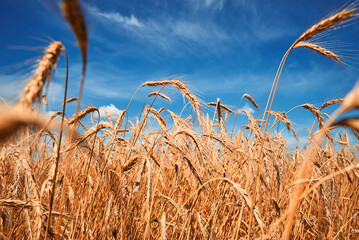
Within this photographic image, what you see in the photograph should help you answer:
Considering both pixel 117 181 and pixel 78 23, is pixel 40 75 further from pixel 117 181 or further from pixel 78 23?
pixel 117 181

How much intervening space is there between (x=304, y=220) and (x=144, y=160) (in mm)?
2022

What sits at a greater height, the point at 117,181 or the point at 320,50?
the point at 320,50

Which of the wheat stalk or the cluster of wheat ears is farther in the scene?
the wheat stalk

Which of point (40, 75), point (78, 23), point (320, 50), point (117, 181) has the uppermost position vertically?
point (320, 50)

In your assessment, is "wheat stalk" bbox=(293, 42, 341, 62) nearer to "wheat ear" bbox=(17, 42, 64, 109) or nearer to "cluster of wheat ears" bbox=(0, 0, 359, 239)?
"cluster of wheat ears" bbox=(0, 0, 359, 239)

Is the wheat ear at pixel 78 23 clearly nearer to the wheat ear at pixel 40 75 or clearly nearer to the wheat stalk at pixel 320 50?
the wheat ear at pixel 40 75

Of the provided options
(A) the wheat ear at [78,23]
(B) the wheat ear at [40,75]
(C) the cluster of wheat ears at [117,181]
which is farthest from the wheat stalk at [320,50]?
(B) the wheat ear at [40,75]

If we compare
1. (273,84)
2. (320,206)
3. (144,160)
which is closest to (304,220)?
(320,206)

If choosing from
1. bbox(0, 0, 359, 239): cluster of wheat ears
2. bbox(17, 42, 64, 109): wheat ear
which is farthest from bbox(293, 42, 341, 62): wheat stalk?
bbox(17, 42, 64, 109): wheat ear

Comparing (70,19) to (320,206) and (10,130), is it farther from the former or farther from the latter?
(320,206)

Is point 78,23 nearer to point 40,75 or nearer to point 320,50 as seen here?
point 40,75

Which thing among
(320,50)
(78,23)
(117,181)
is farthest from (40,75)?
(320,50)

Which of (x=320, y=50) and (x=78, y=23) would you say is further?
(x=320, y=50)

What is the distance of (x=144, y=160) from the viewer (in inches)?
73.7
